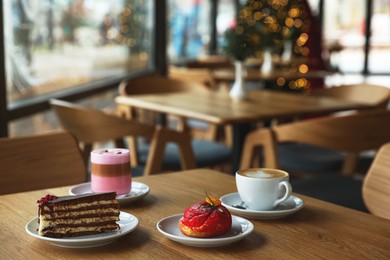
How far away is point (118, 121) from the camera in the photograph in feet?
10.8

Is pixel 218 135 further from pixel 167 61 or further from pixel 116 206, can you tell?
pixel 116 206

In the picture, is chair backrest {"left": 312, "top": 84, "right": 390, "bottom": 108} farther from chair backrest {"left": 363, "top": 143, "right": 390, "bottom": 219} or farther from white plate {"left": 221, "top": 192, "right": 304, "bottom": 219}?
white plate {"left": 221, "top": 192, "right": 304, "bottom": 219}

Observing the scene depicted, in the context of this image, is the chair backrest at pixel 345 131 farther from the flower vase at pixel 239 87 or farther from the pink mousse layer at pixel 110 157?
the pink mousse layer at pixel 110 157

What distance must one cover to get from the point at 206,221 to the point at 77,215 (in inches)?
9.8

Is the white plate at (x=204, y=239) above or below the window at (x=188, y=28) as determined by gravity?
below

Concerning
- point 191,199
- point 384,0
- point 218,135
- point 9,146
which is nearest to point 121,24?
point 218,135

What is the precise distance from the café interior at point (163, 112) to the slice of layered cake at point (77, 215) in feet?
0.16

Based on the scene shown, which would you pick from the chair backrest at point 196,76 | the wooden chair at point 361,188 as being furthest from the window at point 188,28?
the wooden chair at point 361,188

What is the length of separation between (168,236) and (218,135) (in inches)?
136

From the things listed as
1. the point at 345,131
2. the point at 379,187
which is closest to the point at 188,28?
the point at 345,131

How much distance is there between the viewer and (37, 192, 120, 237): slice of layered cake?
131 cm

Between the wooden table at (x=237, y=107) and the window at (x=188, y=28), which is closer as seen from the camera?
the wooden table at (x=237, y=107)

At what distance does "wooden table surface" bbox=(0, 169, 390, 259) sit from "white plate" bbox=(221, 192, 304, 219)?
0.02m

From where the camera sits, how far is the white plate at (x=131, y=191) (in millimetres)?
1589
